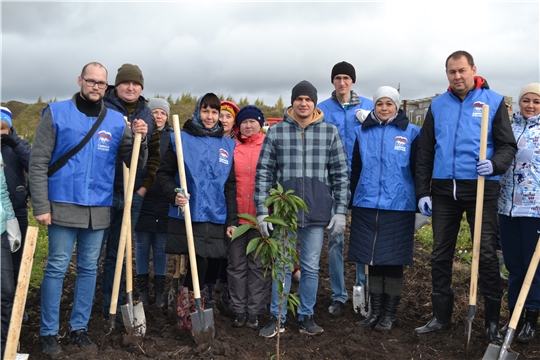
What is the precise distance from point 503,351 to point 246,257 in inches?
83.0

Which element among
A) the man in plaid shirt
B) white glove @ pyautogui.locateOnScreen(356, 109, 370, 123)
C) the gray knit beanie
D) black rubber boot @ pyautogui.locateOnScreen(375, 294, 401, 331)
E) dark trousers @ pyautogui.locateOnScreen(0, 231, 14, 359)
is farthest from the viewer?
the gray knit beanie

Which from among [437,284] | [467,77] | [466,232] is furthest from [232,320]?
[466,232]

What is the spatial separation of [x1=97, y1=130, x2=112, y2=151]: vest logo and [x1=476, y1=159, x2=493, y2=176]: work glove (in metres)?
2.76

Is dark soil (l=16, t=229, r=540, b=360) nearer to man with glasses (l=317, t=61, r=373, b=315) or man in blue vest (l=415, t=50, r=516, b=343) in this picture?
man with glasses (l=317, t=61, r=373, b=315)

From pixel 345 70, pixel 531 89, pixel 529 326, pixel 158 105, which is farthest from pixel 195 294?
pixel 531 89

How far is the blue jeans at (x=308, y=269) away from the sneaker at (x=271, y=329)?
0.05 meters

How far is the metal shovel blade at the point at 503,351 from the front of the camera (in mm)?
3596

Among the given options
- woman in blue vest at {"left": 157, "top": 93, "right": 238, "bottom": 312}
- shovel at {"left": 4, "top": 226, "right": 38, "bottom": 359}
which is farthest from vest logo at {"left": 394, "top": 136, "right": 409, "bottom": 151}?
shovel at {"left": 4, "top": 226, "right": 38, "bottom": 359}

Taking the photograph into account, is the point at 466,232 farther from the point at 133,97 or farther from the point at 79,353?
the point at 79,353

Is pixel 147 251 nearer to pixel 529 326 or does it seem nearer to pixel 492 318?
pixel 492 318

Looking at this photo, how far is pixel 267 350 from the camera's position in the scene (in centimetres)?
399

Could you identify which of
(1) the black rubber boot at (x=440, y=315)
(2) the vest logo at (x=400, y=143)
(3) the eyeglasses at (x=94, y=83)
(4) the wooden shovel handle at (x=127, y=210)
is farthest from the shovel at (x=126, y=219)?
(1) the black rubber boot at (x=440, y=315)

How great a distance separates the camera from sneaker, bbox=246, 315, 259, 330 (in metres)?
4.45

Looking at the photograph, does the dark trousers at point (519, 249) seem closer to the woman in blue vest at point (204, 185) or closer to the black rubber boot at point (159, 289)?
the woman in blue vest at point (204, 185)
